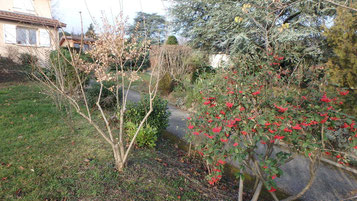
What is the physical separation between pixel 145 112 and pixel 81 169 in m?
1.97

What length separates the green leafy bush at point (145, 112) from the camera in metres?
4.53

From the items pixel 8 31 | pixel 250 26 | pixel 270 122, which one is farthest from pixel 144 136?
pixel 8 31

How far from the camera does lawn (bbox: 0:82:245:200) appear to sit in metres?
2.48

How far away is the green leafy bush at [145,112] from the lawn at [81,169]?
51cm

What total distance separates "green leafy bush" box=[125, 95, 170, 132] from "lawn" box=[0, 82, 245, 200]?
1.68 ft

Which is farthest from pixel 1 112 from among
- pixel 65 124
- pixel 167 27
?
pixel 167 27

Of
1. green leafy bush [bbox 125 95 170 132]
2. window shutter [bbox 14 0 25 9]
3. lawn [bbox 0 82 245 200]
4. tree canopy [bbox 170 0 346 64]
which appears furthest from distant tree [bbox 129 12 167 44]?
window shutter [bbox 14 0 25 9]

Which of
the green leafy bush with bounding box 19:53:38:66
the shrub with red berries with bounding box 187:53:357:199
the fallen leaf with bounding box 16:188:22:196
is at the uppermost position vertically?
the green leafy bush with bounding box 19:53:38:66

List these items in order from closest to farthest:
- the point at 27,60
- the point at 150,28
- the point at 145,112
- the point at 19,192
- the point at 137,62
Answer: the point at 19,192, the point at 145,112, the point at 150,28, the point at 27,60, the point at 137,62

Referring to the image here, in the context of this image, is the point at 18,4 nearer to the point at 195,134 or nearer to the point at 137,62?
the point at 137,62

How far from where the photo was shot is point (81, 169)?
2949 mm

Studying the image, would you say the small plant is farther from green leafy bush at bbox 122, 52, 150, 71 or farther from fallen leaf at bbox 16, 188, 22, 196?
fallen leaf at bbox 16, 188, 22, 196

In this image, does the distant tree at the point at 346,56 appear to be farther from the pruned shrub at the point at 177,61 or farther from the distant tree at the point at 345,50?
the pruned shrub at the point at 177,61

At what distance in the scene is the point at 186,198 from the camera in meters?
2.69
